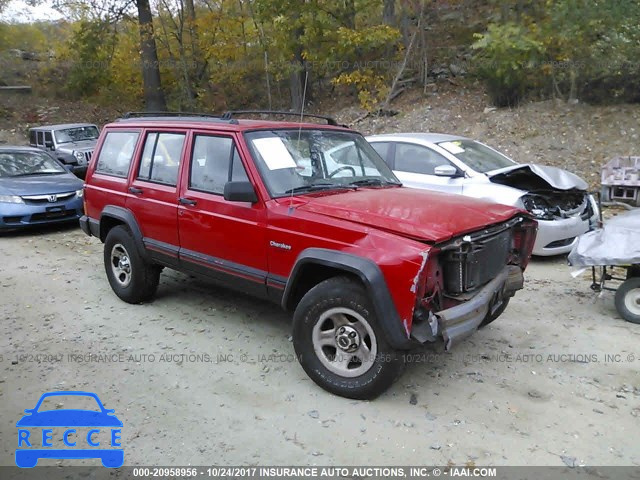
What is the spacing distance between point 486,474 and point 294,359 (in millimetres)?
1905

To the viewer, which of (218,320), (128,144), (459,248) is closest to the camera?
(459,248)

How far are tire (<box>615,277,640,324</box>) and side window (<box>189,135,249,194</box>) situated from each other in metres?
3.87

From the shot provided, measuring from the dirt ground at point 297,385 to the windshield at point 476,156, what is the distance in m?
2.28

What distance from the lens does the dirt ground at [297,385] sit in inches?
130

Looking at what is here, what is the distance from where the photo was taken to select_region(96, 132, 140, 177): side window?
18.8 ft

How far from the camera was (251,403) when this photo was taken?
12.6ft

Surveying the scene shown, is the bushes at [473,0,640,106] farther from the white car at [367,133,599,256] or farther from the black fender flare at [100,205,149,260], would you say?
the black fender flare at [100,205,149,260]

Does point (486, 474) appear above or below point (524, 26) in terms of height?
below

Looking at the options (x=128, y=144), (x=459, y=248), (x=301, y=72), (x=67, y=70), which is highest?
(x=67, y=70)

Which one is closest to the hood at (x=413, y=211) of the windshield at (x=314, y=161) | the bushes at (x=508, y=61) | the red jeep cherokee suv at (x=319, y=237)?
the red jeep cherokee suv at (x=319, y=237)

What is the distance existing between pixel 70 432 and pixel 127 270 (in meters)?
2.49

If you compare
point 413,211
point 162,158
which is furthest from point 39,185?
point 413,211

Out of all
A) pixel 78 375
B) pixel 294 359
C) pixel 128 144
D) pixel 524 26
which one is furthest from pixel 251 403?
pixel 524 26

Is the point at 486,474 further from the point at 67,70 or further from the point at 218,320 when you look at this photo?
the point at 67,70
